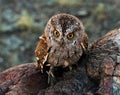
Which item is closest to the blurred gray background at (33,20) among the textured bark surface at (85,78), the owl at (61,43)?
the textured bark surface at (85,78)

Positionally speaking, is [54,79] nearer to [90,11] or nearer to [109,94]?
[109,94]

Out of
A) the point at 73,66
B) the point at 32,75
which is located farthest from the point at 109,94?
the point at 32,75

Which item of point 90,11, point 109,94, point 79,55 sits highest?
point 90,11

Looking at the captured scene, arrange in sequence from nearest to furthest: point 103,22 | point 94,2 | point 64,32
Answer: point 64,32, point 103,22, point 94,2

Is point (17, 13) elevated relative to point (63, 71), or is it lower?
elevated

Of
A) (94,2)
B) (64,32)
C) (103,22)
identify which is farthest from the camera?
(94,2)

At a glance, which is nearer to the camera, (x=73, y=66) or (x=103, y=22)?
(x=73, y=66)

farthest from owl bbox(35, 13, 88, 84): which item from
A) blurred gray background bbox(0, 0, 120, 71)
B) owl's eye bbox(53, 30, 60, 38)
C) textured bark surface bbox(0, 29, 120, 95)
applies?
blurred gray background bbox(0, 0, 120, 71)

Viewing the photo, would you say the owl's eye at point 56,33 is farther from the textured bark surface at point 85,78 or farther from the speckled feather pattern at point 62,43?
the textured bark surface at point 85,78
